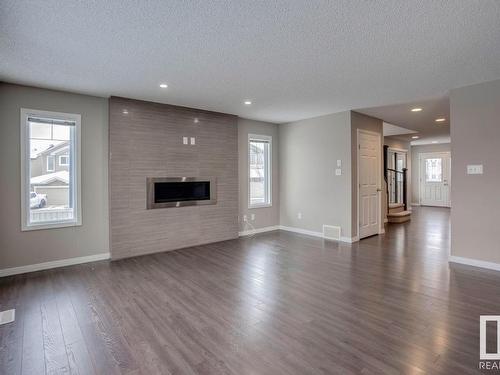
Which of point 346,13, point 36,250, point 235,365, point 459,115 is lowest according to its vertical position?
point 235,365

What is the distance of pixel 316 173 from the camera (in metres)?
6.16

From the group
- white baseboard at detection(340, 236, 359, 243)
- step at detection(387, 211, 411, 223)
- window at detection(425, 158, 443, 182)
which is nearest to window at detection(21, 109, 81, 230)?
white baseboard at detection(340, 236, 359, 243)

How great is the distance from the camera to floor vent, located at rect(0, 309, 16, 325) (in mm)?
2578

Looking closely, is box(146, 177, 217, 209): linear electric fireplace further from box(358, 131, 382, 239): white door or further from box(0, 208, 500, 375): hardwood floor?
box(358, 131, 382, 239): white door

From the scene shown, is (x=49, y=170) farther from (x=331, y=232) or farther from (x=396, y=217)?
(x=396, y=217)

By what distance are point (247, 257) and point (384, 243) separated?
2.79 m

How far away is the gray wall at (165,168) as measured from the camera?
455 cm

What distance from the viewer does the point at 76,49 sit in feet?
9.14

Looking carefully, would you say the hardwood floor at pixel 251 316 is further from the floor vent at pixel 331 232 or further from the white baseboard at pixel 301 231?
the white baseboard at pixel 301 231

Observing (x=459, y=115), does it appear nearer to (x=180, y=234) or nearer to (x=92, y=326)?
(x=180, y=234)

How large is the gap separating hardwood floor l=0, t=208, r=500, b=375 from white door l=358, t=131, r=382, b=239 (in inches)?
59.1

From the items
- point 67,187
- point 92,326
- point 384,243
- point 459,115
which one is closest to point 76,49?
point 67,187
